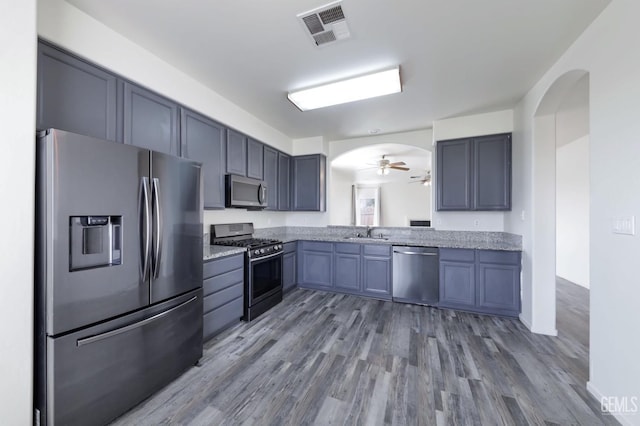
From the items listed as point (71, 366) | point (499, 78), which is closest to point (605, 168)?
point (499, 78)

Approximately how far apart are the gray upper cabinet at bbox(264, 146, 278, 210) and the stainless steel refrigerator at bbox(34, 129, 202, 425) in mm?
1957

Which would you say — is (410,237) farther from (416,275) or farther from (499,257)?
(499,257)

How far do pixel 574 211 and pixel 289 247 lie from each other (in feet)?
17.5

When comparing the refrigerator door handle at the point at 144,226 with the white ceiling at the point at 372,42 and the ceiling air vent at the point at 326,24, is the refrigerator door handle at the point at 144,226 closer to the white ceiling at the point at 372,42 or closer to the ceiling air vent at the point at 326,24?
the white ceiling at the point at 372,42

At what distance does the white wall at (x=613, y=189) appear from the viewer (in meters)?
1.42

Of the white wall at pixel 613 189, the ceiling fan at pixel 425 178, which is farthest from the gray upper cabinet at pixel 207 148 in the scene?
the ceiling fan at pixel 425 178

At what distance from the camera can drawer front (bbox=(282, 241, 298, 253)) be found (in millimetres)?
3743

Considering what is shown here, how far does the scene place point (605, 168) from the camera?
1.62 metres

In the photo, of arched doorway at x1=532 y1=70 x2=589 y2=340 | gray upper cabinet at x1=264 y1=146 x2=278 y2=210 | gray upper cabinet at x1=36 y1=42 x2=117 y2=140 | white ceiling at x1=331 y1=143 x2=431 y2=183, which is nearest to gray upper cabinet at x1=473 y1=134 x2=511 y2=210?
arched doorway at x1=532 y1=70 x2=589 y2=340

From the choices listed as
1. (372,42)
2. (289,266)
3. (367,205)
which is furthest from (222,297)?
(367,205)

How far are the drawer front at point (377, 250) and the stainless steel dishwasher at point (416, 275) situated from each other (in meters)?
0.11

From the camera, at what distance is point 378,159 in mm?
6293

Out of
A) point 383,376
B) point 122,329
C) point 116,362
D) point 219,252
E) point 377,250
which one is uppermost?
point 219,252

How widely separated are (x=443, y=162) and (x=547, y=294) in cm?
199
